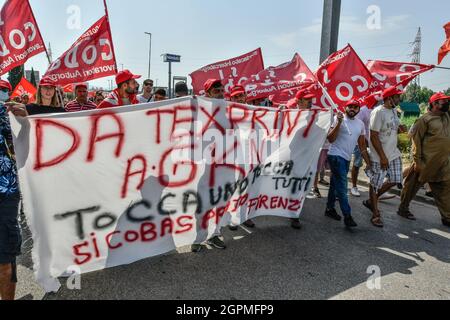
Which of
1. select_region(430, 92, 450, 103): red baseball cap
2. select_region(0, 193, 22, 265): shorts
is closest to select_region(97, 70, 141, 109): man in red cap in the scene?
select_region(0, 193, 22, 265): shorts

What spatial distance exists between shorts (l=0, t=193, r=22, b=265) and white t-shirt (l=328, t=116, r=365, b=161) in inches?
145

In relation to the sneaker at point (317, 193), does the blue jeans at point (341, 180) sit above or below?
above

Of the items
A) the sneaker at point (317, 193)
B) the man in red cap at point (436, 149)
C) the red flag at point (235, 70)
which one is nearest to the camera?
the man in red cap at point (436, 149)

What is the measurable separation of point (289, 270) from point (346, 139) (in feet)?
6.87

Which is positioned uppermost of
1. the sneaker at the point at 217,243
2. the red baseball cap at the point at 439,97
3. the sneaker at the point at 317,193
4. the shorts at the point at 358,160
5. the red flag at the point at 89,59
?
the red flag at the point at 89,59

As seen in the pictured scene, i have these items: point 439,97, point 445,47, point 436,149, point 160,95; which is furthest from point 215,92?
point 445,47

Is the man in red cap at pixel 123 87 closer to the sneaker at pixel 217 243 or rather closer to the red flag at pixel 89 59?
the red flag at pixel 89 59

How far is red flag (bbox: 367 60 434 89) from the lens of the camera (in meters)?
5.05

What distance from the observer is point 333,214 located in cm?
479

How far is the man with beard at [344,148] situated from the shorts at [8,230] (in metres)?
3.63

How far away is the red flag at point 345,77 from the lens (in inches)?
185

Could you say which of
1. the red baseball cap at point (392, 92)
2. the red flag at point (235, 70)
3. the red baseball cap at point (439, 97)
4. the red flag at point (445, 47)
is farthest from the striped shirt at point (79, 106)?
the red flag at point (445, 47)

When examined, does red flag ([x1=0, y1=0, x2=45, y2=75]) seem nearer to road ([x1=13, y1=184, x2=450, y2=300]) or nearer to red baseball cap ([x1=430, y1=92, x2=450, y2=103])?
road ([x1=13, y1=184, x2=450, y2=300])

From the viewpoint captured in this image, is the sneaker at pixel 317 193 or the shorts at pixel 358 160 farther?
the shorts at pixel 358 160
